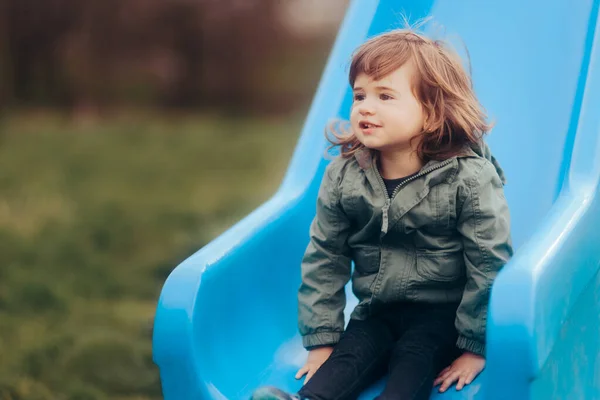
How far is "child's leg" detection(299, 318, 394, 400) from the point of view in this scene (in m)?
1.64

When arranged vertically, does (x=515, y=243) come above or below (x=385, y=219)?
below

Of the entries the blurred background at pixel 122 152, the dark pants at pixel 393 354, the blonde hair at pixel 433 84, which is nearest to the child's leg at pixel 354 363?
the dark pants at pixel 393 354

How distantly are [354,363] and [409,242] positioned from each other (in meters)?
0.25

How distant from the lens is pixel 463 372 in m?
1.68

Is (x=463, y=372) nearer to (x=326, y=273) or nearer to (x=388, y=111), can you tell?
(x=326, y=273)

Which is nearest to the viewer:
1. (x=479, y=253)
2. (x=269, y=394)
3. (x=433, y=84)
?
(x=269, y=394)

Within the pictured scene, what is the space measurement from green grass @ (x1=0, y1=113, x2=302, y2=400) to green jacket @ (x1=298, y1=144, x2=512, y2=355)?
737 millimetres

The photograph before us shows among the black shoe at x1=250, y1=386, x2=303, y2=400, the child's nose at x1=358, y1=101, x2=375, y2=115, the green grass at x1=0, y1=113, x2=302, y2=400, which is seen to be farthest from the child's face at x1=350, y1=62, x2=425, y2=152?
the green grass at x1=0, y1=113, x2=302, y2=400

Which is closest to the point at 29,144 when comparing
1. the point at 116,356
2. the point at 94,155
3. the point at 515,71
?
the point at 94,155

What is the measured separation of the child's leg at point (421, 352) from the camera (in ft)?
5.32

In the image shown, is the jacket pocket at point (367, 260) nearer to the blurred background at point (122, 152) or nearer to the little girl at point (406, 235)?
the little girl at point (406, 235)

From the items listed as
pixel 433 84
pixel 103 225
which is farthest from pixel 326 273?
pixel 103 225

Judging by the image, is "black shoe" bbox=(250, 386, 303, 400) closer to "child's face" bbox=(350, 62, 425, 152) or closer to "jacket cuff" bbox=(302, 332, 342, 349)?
"jacket cuff" bbox=(302, 332, 342, 349)

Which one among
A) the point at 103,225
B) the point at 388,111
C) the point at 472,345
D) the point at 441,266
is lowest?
the point at 103,225
